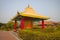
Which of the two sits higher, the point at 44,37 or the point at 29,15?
the point at 29,15

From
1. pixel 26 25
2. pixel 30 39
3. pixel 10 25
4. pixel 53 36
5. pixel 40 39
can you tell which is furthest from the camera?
pixel 10 25

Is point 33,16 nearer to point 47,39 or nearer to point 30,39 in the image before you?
point 30,39

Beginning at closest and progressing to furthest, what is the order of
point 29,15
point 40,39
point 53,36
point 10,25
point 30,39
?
point 53,36 → point 40,39 → point 30,39 → point 29,15 → point 10,25

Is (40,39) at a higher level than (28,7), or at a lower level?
lower

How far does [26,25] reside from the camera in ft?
70.7

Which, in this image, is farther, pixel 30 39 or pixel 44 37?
pixel 30 39

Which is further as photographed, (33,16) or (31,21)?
(31,21)

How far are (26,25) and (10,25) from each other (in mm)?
20229

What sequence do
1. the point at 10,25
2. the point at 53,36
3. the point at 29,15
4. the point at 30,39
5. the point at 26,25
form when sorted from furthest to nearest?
the point at 10,25 < the point at 26,25 < the point at 29,15 < the point at 30,39 < the point at 53,36

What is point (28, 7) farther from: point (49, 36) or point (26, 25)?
point (49, 36)

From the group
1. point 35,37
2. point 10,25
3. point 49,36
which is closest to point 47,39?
point 49,36

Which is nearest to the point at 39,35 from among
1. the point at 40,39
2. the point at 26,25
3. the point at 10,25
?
the point at 40,39

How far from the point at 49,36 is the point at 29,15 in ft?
35.3

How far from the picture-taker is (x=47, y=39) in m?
9.09
